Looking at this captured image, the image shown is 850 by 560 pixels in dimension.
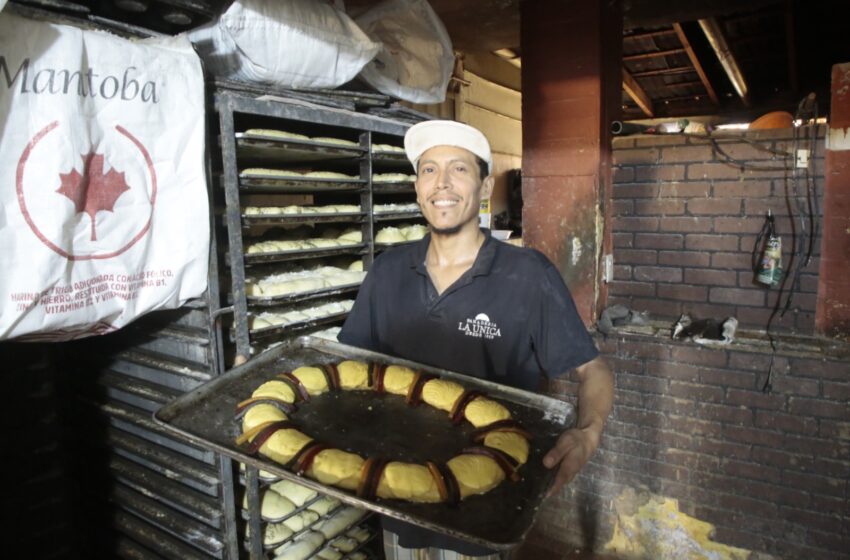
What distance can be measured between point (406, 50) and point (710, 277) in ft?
8.23

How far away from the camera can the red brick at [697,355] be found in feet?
10.4

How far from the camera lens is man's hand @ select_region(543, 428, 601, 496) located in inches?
53.4

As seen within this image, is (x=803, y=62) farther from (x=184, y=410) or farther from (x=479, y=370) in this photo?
(x=184, y=410)

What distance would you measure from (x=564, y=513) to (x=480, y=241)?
268cm

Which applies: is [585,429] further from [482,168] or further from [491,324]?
[482,168]

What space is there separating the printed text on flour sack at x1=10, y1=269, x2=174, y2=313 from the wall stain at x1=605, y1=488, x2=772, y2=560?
335 centimetres

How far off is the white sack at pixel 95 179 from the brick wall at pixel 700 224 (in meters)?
2.89

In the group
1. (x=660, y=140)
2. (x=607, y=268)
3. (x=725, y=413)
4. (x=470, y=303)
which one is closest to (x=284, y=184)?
(x=470, y=303)

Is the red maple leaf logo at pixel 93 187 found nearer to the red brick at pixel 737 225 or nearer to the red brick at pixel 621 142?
the red brick at pixel 621 142

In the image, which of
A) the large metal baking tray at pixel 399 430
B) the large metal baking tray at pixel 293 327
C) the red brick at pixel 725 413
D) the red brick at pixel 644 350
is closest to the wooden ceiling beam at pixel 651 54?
the red brick at pixel 644 350

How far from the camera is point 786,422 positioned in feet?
9.98

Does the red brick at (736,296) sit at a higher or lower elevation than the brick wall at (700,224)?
lower

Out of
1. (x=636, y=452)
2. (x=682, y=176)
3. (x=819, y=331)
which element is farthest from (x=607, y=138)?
(x=636, y=452)

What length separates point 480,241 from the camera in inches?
82.6
